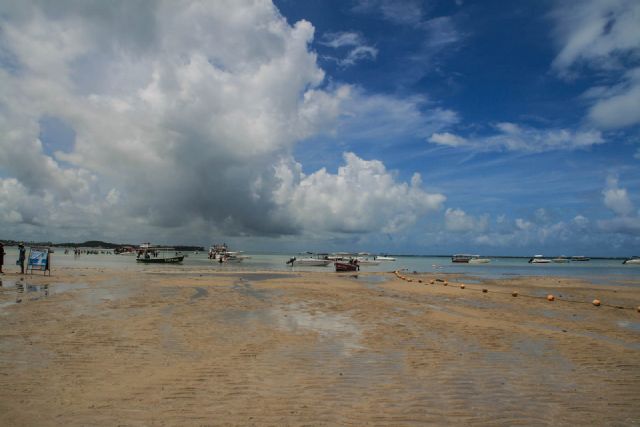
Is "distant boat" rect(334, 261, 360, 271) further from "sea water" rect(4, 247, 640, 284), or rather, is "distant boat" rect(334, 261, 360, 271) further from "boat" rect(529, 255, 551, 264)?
"boat" rect(529, 255, 551, 264)

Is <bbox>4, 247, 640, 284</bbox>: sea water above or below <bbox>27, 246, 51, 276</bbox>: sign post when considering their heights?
below

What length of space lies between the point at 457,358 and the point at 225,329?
7900 mm

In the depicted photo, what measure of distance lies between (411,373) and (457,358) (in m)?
2.25

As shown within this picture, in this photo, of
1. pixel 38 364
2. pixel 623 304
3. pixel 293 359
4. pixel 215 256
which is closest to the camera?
pixel 38 364

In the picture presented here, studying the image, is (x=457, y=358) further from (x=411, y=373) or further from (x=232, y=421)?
(x=232, y=421)

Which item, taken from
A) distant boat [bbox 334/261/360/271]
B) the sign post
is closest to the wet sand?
the sign post

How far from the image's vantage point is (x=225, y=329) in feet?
47.7

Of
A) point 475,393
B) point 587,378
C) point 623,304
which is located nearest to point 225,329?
point 475,393

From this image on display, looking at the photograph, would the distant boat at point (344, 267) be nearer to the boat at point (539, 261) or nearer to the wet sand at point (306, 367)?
the wet sand at point (306, 367)

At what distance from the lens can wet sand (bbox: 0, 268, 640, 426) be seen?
23.2ft

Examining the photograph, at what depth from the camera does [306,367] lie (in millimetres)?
9922

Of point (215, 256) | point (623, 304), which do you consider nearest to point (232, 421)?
point (623, 304)

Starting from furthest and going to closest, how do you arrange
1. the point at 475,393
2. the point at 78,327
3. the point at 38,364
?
the point at 78,327
the point at 38,364
the point at 475,393

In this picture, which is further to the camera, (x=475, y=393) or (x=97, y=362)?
(x=97, y=362)
